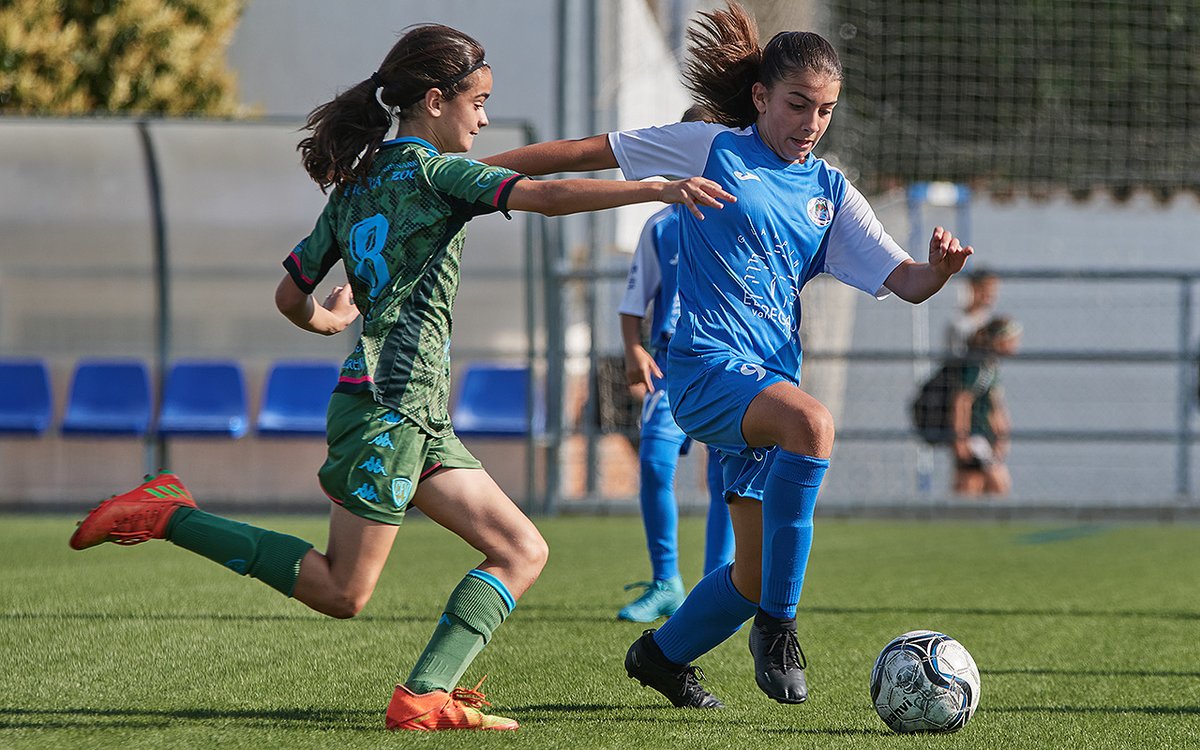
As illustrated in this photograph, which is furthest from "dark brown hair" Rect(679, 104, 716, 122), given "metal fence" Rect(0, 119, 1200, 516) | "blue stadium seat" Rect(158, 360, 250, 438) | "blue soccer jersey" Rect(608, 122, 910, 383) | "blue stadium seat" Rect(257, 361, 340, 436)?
"blue stadium seat" Rect(158, 360, 250, 438)

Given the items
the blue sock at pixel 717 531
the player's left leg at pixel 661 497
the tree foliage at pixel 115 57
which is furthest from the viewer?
the tree foliage at pixel 115 57

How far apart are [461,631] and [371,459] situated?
18.7 inches

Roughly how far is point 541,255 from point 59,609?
19.9ft

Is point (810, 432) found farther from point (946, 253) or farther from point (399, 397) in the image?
point (399, 397)

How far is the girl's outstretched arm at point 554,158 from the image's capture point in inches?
144

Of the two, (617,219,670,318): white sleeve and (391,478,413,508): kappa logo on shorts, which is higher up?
(617,219,670,318): white sleeve

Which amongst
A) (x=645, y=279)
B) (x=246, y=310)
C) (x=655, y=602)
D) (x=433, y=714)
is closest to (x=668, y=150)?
(x=433, y=714)

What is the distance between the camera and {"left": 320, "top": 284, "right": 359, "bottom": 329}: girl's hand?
3.77m

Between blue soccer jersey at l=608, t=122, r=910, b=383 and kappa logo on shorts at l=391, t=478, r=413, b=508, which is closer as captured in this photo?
kappa logo on shorts at l=391, t=478, r=413, b=508

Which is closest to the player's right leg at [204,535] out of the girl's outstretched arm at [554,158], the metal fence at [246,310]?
the girl's outstretched arm at [554,158]

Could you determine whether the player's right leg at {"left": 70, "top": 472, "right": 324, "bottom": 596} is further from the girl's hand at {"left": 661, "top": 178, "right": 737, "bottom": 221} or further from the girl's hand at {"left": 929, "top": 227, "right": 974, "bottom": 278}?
the girl's hand at {"left": 929, "top": 227, "right": 974, "bottom": 278}

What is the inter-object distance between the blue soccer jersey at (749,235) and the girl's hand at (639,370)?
5.78 ft

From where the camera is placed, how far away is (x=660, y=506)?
19.1 ft

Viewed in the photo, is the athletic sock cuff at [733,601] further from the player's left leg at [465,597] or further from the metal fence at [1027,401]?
the metal fence at [1027,401]
